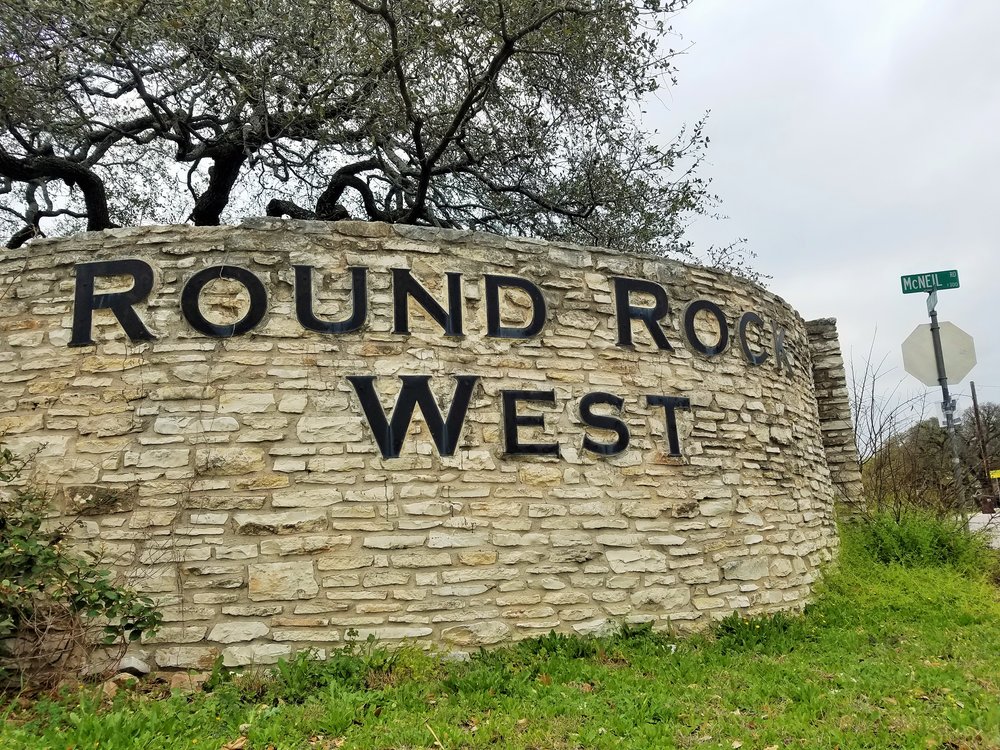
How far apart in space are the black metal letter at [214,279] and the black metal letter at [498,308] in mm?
1592

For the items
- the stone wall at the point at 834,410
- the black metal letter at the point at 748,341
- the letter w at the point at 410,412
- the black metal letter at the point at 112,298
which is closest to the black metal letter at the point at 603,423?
the letter w at the point at 410,412

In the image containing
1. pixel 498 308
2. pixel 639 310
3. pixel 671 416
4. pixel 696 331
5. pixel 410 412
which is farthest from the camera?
pixel 696 331

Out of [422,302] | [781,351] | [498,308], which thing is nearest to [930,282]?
[781,351]

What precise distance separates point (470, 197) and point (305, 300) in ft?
18.6

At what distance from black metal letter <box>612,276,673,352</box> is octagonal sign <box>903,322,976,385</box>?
3300 mm

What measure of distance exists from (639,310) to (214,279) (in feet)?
10.6

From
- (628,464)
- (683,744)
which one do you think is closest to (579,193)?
(628,464)


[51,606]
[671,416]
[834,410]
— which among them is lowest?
[51,606]

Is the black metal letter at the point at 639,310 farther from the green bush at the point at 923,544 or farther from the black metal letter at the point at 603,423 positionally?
the green bush at the point at 923,544

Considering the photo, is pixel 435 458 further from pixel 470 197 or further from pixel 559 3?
pixel 470 197

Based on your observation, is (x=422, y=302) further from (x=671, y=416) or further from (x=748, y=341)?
(x=748, y=341)

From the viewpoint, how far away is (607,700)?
4160 mm

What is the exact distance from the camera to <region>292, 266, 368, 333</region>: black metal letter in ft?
16.6

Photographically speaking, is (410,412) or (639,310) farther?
Answer: (639,310)
